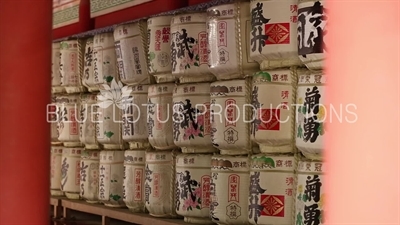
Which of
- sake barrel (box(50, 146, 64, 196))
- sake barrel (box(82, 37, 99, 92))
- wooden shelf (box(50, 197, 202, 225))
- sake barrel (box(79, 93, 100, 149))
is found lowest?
wooden shelf (box(50, 197, 202, 225))

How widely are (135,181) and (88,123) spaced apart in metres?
0.56

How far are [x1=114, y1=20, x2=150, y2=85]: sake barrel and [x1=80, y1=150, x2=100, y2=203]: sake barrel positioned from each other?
20.8 inches

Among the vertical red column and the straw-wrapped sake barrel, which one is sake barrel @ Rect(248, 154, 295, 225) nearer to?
the straw-wrapped sake barrel

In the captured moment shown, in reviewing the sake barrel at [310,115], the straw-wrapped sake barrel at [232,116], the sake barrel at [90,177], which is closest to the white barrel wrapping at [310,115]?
the sake barrel at [310,115]

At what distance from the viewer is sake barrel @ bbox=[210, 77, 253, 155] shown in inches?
81.5

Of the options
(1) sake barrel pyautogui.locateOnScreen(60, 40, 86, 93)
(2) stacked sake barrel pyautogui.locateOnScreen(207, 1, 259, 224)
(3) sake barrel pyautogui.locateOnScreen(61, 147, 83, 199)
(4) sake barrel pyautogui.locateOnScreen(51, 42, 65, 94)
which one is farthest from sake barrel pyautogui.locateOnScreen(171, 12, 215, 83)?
(4) sake barrel pyautogui.locateOnScreen(51, 42, 65, 94)

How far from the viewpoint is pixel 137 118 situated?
266cm

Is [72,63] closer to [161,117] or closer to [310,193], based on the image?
[161,117]

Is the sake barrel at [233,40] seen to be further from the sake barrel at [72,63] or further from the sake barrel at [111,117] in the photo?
the sake barrel at [72,63]

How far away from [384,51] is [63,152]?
3.00 metres

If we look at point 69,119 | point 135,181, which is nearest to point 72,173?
point 69,119

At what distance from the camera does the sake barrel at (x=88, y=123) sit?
3.01 metres

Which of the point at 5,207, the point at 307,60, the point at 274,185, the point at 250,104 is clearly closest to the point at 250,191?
the point at 274,185

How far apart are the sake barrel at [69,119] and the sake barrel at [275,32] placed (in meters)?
1.54
